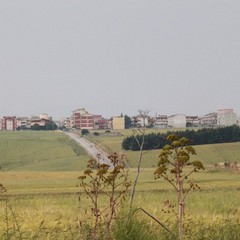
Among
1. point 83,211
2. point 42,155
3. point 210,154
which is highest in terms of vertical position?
point 42,155

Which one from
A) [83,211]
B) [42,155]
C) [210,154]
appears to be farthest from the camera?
[42,155]

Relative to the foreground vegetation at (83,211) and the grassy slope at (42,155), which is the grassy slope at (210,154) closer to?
the grassy slope at (42,155)

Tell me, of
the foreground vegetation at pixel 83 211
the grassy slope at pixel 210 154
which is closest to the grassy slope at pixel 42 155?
the grassy slope at pixel 210 154

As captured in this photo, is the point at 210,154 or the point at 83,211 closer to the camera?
the point at 83,211

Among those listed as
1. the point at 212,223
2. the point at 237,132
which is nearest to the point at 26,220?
the point at 212,223

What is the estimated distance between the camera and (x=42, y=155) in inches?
4678

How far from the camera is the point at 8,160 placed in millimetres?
109688

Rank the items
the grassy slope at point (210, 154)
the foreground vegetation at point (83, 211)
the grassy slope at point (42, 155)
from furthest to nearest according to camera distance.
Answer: the grassy slope at point (210, 154) → the grassy slope at point (42, 155) → the foreground vegetation at point (83, 211)

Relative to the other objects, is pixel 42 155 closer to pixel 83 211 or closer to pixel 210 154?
pixel 210 154

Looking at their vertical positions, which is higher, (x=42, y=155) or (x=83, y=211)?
(x=42, y=155)

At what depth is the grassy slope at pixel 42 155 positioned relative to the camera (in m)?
96.4

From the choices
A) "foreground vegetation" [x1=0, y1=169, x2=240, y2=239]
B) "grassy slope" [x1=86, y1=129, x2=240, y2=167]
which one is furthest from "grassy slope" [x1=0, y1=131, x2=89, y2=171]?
"foreground vegetation" [x1=0, y1=169, x2=240, y2=239]

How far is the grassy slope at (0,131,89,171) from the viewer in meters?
96.4

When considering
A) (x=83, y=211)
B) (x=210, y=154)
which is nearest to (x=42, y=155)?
(x=210, y=154)
